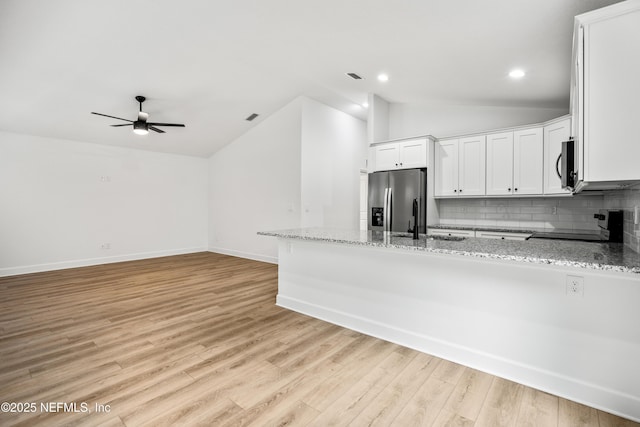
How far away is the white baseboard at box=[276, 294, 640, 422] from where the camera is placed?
5.80 ft

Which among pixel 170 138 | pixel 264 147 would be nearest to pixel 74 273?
pixel 170 138

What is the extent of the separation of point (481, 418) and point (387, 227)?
3.16 m

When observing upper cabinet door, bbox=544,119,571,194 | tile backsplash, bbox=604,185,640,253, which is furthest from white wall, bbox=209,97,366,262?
tile backsplash, bbox=604,185,640,253

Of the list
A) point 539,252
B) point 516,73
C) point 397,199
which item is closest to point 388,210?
point 397,199

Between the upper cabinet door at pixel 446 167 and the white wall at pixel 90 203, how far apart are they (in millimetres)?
5637

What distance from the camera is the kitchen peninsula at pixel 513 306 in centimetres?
174

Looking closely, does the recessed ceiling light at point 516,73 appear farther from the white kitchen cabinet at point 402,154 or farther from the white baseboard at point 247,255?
the white baseboard at point 247,255

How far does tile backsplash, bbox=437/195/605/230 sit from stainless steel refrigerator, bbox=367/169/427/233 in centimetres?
65

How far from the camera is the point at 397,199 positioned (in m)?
4.68

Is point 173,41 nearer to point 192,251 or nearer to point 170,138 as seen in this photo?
point 170,138

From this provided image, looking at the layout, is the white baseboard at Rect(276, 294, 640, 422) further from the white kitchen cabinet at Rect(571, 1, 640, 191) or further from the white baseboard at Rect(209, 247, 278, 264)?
the white baseboard at Rect(209, 247, 278, 264)

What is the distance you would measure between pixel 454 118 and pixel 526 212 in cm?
179

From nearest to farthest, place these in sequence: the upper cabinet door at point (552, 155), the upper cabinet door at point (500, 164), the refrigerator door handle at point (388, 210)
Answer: the upper cabinet door at point (552, 155)
the upper cabinet door at point (500, 164)
the refrigerator door handle at point (388, 210)

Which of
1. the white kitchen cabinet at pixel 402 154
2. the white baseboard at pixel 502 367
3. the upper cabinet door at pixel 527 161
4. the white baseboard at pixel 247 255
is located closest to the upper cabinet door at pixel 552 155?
the upper cabinet door at pixel 527 161
